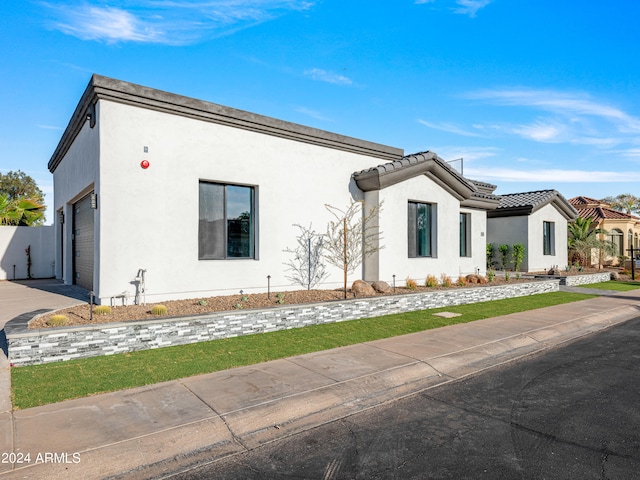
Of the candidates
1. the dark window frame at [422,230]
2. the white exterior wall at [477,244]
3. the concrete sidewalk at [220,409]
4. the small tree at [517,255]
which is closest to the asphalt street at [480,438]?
the concrete sidewalk at [220,409]

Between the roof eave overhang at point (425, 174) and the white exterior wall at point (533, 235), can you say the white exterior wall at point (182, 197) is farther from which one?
the white exterior wall at point (533, 235)

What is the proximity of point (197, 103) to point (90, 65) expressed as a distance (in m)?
2.79

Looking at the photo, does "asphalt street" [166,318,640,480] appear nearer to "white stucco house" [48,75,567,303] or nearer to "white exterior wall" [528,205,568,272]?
"white stucco house" [48,75,567,303]

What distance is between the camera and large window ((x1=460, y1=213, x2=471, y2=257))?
773 inches

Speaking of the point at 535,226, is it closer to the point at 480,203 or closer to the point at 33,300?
the point at 480,203

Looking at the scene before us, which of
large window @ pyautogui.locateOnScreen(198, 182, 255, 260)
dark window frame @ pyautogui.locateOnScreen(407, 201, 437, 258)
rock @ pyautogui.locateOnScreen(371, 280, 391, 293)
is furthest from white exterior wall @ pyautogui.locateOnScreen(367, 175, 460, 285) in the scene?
large window @ pyautogui.locateOnScreen(198, 182, 255, 260)

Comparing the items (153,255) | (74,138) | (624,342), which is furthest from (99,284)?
(624,342)

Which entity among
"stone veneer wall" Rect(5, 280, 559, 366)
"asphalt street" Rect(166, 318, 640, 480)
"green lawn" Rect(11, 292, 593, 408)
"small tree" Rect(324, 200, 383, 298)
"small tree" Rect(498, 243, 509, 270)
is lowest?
"asphalt street" Rect(166, 318, 640, 480)

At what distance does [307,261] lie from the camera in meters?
12.9

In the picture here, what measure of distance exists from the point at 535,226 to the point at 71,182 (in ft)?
73.9

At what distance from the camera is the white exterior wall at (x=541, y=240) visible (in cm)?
2275

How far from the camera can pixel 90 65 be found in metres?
10.3

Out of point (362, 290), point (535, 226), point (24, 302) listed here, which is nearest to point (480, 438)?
point (362, 290)

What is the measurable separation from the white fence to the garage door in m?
5.49
